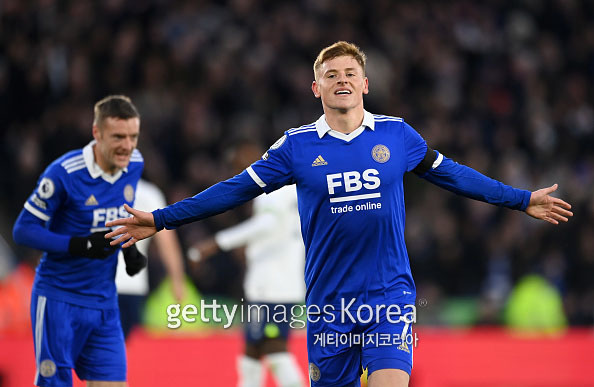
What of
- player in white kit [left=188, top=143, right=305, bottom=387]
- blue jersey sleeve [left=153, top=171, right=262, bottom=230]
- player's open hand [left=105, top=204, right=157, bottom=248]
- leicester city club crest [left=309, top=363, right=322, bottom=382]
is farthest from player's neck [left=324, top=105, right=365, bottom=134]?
player in white kit [left=188, top=143, right=305, bottom=387]

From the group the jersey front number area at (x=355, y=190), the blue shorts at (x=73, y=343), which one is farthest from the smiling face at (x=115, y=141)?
the jersey front number area at (x=355, y=190)

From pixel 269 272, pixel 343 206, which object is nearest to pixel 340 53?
pixel 343 206

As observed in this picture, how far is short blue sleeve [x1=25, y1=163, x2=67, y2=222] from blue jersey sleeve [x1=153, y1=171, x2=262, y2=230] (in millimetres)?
1081

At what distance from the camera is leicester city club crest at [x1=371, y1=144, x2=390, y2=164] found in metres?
4.75

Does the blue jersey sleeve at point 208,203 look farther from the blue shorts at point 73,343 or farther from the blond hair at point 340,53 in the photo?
the blue shorts at point 73,343

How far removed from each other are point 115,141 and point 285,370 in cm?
272

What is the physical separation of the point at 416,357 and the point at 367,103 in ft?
18.0

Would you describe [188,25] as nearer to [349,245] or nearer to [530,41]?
[530,41]

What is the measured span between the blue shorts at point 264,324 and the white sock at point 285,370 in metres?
0.16

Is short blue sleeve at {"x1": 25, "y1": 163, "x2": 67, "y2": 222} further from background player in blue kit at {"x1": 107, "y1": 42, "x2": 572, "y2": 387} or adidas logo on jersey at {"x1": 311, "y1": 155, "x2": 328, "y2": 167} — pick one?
adidas logo on jersey at {"x1": 311, "y1": 155, "x2": 328, "y2": 167}

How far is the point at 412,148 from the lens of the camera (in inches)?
191

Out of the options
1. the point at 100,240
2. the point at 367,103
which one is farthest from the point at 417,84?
the point at 100,240

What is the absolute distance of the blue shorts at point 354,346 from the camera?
4.60 meters

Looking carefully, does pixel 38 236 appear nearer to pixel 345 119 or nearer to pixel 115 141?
pixel 115 141
